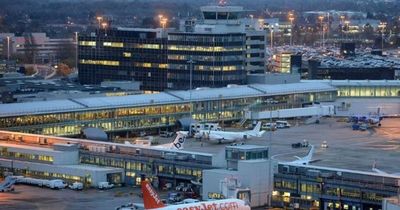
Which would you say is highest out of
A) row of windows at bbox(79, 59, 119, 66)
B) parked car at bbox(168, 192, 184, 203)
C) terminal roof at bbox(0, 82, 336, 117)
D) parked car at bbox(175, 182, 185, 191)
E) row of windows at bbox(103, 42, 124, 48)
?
row of windows at bbox(103, 42, 124, 48)

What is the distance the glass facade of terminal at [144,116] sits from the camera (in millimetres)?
58688

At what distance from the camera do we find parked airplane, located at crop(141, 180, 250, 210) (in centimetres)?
3566

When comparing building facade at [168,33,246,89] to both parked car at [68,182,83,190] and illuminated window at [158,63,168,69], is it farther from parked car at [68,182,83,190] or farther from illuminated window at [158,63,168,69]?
parked car at [68,182,83,190]

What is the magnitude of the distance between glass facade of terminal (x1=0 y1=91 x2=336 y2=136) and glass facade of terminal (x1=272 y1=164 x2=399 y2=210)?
19256 mm

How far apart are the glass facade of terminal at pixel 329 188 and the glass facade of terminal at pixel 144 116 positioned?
19256 millimetres

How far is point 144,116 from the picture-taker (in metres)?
64.6

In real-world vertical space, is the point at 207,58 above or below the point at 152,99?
above

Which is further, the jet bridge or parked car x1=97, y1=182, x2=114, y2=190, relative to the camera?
the jet bridge

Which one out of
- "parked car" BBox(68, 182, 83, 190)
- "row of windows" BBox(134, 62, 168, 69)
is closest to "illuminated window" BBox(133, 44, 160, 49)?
"row of windows" BBox(134, 62, 168, 69)

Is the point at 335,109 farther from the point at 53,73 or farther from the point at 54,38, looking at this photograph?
the point at 54,38

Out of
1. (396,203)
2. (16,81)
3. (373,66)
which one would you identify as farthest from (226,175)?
(373,66)

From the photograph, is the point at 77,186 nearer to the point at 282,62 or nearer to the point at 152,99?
the point at 152,99

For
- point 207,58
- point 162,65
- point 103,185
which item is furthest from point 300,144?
point 162,65

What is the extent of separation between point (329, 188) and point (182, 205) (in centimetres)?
720
